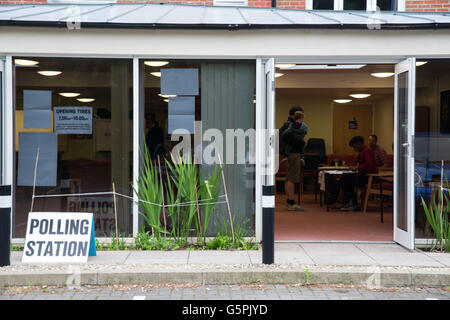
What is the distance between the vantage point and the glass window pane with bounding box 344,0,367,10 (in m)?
9.65

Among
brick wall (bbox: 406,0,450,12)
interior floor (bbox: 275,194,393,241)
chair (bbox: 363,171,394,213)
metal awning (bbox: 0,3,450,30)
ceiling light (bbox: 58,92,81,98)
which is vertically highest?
brick wall (bbox: 406,0,450,12)

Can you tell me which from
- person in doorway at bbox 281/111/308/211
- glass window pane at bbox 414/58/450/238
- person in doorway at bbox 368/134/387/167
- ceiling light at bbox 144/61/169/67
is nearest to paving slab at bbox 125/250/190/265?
ceiling light at bbox 144/61/169/67

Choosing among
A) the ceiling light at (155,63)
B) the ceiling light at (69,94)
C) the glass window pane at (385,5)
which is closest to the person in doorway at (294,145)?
the glass window pane at (385,5)

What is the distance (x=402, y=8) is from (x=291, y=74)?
15.1ft

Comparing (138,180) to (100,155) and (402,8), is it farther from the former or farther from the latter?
(402,8)

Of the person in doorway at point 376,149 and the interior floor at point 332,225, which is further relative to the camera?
the person in doorway at point 376,149

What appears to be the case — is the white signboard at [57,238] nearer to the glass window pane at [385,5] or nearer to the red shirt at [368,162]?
the red shirt at [368,162]

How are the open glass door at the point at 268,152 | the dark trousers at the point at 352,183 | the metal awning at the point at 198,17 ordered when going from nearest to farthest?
1. the open glass door at the point at 268,152
2. the metal awning at the point at 198,17
3. the dark trousers at the point at 352,183

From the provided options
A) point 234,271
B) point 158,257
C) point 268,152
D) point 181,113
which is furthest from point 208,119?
point 234,271

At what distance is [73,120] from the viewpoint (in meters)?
7.45

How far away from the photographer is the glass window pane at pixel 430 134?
290 inches

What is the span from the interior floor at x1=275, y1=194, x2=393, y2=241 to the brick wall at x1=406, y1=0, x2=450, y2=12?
12.7ft

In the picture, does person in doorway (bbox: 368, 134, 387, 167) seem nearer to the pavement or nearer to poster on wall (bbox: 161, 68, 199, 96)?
the pavement

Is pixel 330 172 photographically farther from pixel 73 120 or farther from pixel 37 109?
pixel 37 109
